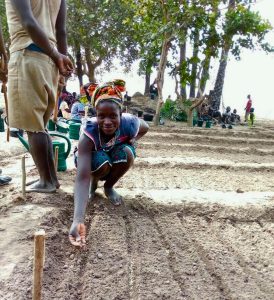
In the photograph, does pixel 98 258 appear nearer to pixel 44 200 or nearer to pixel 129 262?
pixel 129 262

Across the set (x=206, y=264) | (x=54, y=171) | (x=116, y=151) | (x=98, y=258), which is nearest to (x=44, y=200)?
(x=54, y=171)

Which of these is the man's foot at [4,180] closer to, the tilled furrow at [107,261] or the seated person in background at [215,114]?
the tilled furrow at [107,261]

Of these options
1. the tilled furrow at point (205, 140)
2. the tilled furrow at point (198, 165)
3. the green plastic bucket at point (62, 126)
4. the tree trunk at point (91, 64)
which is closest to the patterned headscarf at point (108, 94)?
the tilled furrow at point (198, 165)

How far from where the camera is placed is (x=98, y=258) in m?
1.82

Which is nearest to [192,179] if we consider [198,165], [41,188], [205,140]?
[198,165]

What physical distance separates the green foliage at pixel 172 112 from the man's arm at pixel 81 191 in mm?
10621

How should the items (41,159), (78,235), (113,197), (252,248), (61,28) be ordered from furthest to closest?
(61,28), (113,197), (41,159), (252,248), (78,235)

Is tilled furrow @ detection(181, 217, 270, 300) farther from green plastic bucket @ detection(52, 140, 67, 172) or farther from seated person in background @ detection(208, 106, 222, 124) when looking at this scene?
seated person in background @ detection(208, 106, 222, 124)

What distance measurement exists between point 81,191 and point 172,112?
36.2 feet

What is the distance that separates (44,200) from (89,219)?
0.36 meters

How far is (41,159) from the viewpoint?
8.08 ft

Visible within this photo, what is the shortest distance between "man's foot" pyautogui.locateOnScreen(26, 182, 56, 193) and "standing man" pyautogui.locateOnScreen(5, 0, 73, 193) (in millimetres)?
197

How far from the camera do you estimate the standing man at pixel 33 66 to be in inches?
86.0

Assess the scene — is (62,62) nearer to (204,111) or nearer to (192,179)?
(192,179)
